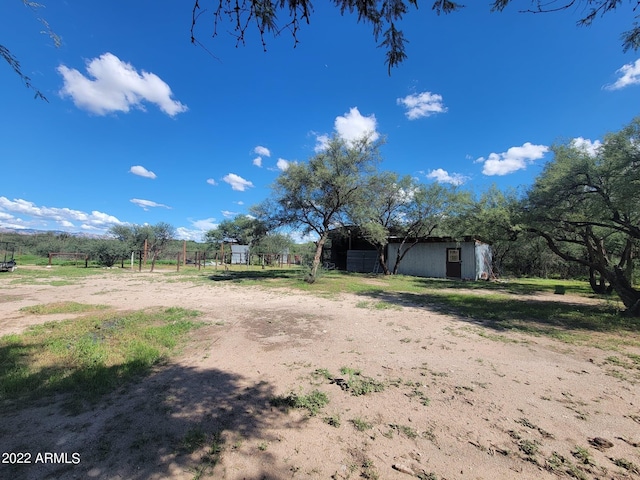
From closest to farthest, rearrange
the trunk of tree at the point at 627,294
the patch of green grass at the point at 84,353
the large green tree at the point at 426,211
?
the patch of green grass at the point at 84,353 → the trunk of tree at the point at 627,294 → the large green tree at the point at 426,211

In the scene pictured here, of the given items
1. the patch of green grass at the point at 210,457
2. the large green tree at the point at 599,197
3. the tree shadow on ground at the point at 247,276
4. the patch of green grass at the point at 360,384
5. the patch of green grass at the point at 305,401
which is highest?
the large green tree at the point at 599,197

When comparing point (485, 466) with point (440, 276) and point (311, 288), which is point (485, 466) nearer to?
point (311, 288)

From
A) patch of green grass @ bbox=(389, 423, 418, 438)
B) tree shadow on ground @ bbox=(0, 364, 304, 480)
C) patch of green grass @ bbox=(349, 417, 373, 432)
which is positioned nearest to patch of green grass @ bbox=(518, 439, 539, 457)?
patch of green grass @ bbox=(389, 423, 418, 438)

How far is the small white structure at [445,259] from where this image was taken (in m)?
18.9

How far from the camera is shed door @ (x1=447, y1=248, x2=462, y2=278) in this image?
19312 millimetres

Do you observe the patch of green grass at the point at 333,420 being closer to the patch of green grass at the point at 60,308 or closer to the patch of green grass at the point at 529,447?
the patch of green grass at the point at 529,447

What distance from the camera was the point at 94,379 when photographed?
10.5 feet

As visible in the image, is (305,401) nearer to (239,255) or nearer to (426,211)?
(426,211)

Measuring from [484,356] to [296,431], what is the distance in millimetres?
3085

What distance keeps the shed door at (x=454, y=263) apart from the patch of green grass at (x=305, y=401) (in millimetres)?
18573

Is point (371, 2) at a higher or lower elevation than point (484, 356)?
higher

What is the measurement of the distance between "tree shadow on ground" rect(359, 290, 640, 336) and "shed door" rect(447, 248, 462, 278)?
33.5ft

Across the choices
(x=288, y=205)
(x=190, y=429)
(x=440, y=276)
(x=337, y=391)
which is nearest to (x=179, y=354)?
(x=190, y=429)

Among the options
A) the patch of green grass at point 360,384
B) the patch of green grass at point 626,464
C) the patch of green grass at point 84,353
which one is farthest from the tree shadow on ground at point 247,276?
the patch of green grass at point 626,464
